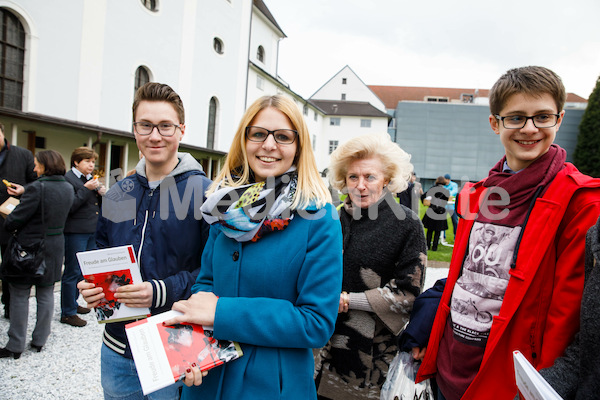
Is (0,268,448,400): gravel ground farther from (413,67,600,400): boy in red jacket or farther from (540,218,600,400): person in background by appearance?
(540,218,600,400): person in background

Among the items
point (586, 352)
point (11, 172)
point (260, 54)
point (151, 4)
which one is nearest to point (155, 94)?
point (586, 352)

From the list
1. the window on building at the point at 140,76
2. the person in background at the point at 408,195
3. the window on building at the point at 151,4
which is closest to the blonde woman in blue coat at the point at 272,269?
the person in background at the point at 408,195


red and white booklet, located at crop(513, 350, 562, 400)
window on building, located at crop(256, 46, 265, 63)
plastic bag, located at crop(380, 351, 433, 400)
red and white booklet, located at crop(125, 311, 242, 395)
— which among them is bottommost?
plastic bag, located at crop(380, 351, 433, 400)

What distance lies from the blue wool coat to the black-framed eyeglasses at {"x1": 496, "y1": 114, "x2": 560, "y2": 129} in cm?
92

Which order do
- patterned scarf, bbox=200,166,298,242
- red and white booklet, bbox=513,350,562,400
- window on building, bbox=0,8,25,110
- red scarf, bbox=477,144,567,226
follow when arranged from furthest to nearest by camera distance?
window on building, bbox=0,8,25,110 → red scarf, bbox=477,144,567,226 → patterned scarf, bbox=200,166,298,242 → red and white booklet, bbox=513,350,562,400

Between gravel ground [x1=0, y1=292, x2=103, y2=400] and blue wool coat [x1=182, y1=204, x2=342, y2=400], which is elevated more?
blue wool coat [x1=182, y1=204, x2=342, y2=400]

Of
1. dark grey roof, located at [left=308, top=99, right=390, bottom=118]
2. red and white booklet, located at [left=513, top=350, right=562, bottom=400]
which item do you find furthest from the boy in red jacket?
dark grey roof, located at [left=308, top=99, right=390, bottom=118]

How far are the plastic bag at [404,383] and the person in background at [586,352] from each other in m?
0.77

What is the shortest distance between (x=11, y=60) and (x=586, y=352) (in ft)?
50.6

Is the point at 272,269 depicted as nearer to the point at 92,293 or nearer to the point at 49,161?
the point at 92,293

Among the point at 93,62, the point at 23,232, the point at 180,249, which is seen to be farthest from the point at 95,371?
the point at 93,62

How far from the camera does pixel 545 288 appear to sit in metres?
1.48

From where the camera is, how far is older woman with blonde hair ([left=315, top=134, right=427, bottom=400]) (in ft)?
7.28

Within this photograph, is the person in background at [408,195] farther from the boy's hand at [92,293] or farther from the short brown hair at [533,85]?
the boy's hand at [92,293]
